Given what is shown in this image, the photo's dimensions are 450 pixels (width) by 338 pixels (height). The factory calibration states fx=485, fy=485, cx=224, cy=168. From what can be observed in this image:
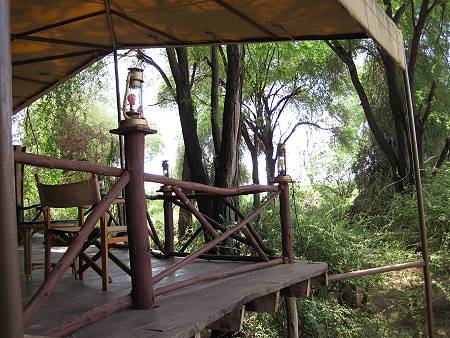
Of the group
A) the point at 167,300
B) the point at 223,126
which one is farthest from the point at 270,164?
the point at 167,300

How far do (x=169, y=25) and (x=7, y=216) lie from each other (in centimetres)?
488

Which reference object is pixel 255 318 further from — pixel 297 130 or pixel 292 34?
pixel 297 130

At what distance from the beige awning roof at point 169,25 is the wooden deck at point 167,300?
2.23m

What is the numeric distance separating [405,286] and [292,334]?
10.9 feet

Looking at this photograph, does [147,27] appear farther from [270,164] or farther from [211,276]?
[270,164]

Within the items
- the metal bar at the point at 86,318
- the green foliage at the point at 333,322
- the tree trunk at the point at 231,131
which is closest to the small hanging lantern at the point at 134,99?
the metal bar at the point at 86,318

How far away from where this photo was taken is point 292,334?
18.0 feet

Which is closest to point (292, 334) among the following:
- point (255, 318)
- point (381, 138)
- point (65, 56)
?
point (255, 318)

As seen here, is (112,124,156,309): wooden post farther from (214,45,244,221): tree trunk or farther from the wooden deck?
(214,45,244,221): tree trunk

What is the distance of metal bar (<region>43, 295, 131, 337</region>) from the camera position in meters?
2.35

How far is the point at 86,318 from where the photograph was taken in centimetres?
256

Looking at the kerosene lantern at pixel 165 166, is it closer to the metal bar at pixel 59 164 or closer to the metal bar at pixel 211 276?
the metal bar at pixel 211 276

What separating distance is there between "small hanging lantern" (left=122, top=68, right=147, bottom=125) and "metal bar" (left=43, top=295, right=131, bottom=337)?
3.51 feet

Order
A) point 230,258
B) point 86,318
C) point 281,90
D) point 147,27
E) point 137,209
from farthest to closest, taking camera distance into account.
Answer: point 281,90 → point 147,27 → point 230,258 → point 137,209 → point 86,318
